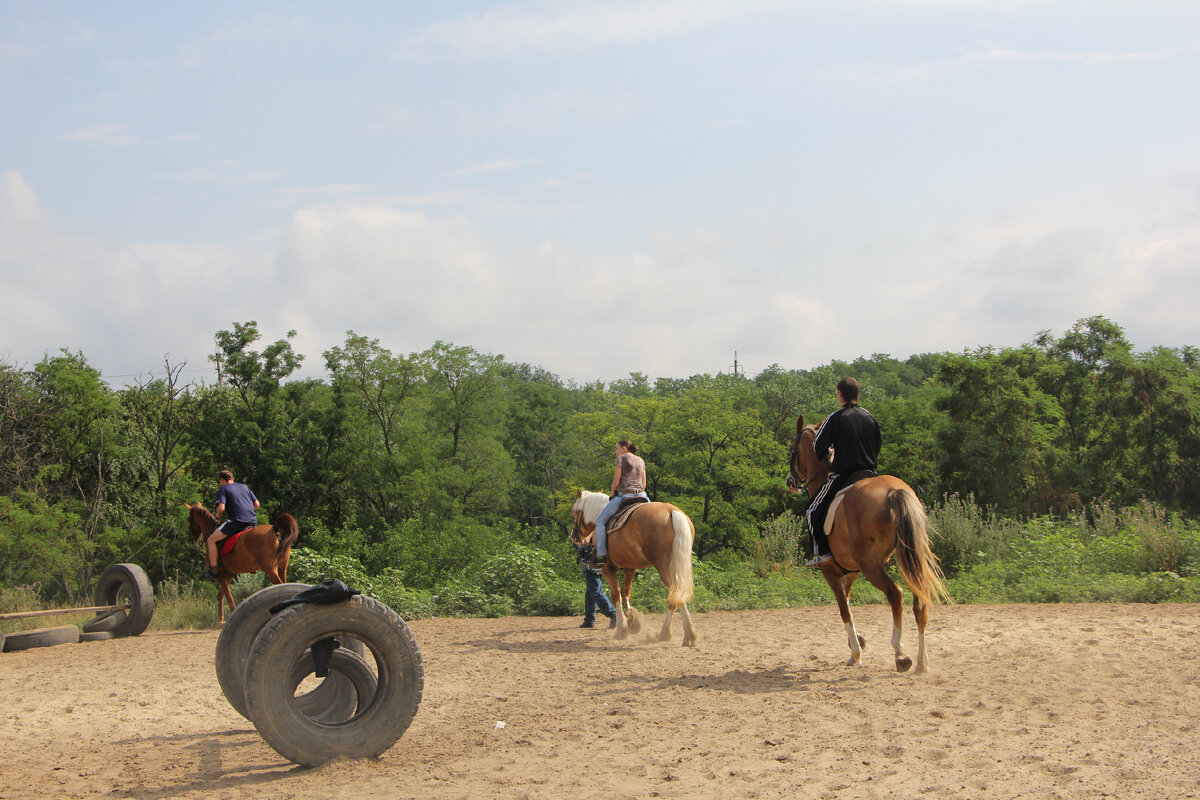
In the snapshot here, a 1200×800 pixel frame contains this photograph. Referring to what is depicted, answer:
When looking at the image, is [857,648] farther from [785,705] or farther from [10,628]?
[10,628]

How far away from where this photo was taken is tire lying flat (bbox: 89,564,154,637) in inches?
475

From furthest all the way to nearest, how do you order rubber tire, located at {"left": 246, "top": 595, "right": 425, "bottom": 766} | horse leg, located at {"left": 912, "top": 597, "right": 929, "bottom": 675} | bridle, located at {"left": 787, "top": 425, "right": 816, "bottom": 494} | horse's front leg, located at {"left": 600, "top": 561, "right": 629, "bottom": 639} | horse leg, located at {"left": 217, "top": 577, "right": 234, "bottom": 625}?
horse leg, located at {"left": 217, "top": 577, "right": 234, "bottom": 625} → horse's front leg, located at {"left": 600, "top": 561, "right": 629, "bottom": 639} → bridle, located at {"left": 787, "top": 425, "right": 816, "bottom": 494} → horse leg, located at {"left": 912, "top": 597, "right": 929, "bottom": 675} → rubber tire, located at {"left": 246, "top": 595, "right": 425, "bottom": 766}

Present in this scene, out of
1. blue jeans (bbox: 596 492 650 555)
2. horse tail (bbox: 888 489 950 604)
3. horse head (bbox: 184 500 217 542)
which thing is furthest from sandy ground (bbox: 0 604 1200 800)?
horse head (bbox: 184 500 217 542)

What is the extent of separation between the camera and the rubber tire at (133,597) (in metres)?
12.1

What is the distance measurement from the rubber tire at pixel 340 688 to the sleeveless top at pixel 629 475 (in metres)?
4.62

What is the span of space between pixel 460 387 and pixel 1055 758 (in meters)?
42.1

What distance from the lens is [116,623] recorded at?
12.1 m

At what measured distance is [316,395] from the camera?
117 ft

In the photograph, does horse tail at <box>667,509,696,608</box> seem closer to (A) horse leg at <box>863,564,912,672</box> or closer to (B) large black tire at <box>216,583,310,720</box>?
(A) horse leg at <box>863,564,912,672</box>

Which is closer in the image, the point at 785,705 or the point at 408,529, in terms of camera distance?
the point at 785,705

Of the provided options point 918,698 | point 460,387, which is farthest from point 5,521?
point 918,698

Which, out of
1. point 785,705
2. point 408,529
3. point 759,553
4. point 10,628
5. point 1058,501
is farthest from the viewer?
point 408,529

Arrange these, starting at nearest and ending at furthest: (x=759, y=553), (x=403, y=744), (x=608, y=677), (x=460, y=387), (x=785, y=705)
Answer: (x=403, y=744)
(x=785, y=705)
(x=608, y=677)
(x=759, y=553)
(x=460, y=387)

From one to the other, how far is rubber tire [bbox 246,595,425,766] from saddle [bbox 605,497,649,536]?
183 inches
